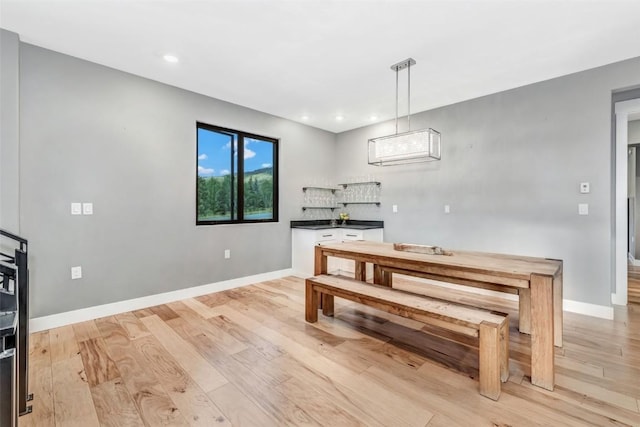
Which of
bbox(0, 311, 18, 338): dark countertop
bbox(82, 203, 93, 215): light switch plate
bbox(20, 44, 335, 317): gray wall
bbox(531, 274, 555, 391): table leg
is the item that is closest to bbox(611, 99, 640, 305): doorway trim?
bbox(531, 274, 555, 391): table leg

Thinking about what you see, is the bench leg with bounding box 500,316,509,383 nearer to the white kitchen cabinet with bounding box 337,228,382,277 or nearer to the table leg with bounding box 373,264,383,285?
the table leg with bounding box 373,264,383,285

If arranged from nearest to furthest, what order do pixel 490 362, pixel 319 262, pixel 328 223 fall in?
pixel 490 362, pixel 319 262, pixel 328 223

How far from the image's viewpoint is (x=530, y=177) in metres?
3.36

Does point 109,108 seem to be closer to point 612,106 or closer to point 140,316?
point 140,316

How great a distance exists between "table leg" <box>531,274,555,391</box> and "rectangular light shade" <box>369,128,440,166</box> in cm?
134

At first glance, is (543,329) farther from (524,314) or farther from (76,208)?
(76,208)

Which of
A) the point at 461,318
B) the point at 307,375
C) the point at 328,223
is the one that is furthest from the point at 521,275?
the point at 328,223

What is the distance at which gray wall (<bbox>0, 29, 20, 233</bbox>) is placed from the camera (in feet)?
7.80

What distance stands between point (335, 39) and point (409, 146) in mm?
1147

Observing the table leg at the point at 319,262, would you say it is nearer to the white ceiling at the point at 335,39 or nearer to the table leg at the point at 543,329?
the table leg at the point at 543,329

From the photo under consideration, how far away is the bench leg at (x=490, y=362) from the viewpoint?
5.53 feet

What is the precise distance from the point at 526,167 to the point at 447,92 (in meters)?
1.30

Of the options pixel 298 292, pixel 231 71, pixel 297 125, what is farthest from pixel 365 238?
pixel 231 71

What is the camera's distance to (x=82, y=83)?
9.30ft
